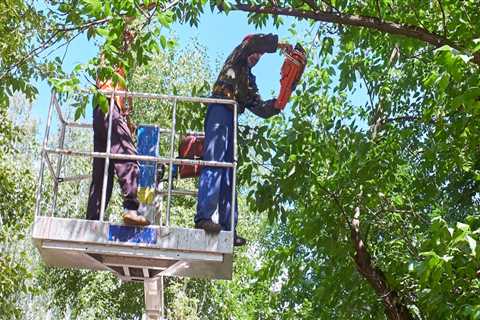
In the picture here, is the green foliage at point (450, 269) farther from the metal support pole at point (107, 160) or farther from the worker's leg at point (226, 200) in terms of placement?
the metal support pole at point (107, 160)

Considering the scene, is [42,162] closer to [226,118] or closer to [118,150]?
[118,150]

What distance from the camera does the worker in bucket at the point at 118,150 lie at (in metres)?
5.36

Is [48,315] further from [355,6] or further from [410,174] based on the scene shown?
[355,6]

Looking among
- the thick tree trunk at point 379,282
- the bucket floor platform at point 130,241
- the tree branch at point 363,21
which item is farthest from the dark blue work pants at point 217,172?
the thick tree trunk at point 379,282

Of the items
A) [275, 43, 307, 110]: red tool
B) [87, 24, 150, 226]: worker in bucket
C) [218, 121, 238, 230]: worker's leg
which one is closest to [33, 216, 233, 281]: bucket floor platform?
[87, 24, 150, 226]: worker in bucket

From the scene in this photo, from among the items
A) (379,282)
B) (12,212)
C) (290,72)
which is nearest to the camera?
(290,72)

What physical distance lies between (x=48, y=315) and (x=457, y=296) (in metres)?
24.8

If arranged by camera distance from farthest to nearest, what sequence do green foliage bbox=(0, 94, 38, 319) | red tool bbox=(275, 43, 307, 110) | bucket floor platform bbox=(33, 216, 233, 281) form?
1. green foliage bbox=(0, 94, 38, 319)
2. red tool bbox=(275, 43, 307, 110)
3. bucket floor platform bbox=(33, 216, 233, 281)

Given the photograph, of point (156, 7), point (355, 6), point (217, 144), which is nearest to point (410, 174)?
point (355, 6)

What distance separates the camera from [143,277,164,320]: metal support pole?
620 cm

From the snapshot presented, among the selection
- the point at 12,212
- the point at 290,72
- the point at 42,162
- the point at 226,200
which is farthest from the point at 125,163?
the point at 12,212

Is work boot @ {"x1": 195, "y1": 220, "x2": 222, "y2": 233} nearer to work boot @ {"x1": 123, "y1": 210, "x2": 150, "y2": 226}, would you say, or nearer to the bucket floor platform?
the bucket floor platform

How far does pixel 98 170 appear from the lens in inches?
223

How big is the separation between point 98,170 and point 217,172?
1001mm
